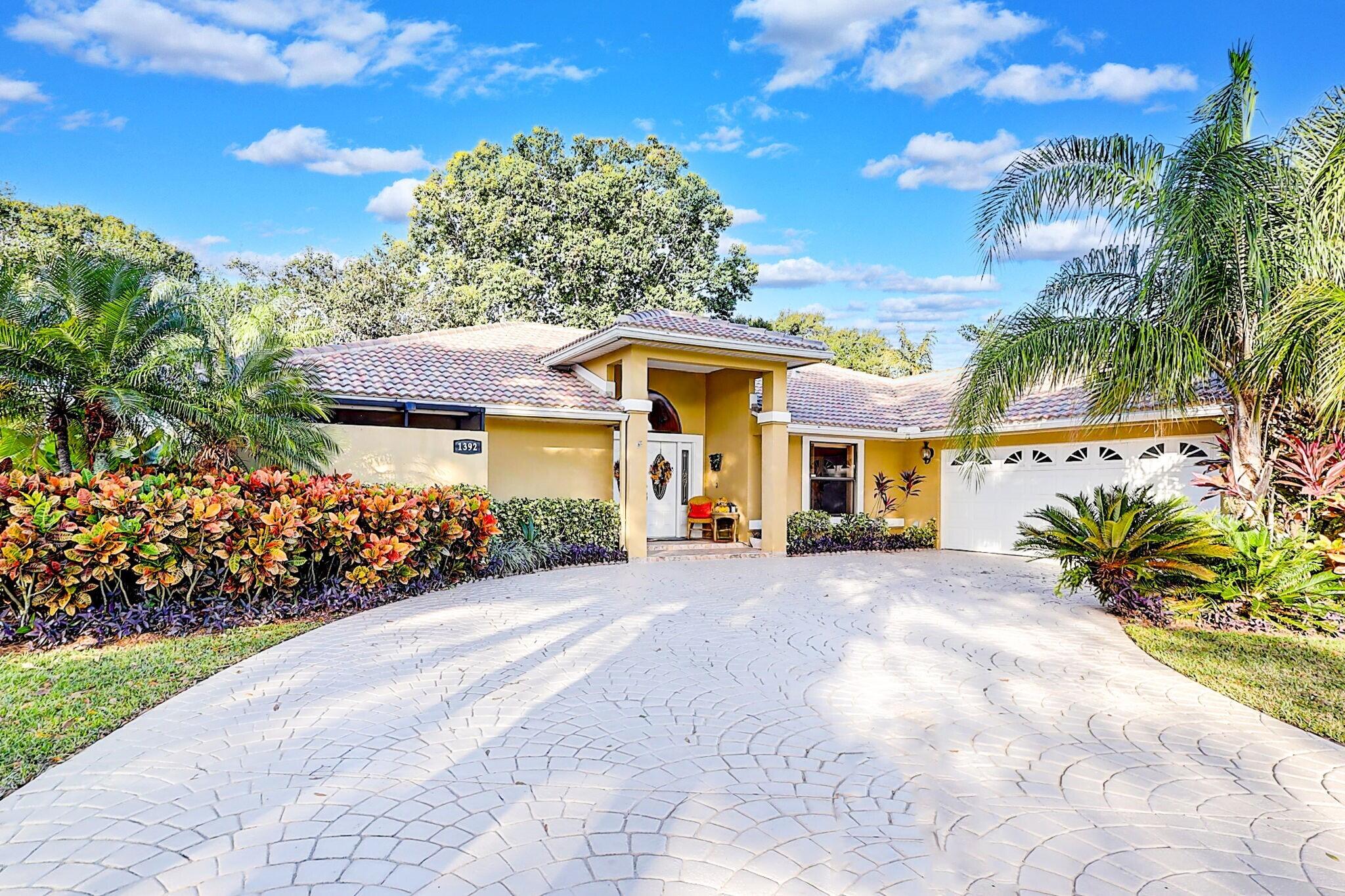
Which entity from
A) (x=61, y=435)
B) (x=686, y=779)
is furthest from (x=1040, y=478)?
(x=61, y=435)

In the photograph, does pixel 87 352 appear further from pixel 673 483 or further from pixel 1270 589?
pixel 1270 589

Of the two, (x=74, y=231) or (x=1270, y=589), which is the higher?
(x=74, y=231)

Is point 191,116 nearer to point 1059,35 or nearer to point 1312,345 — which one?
point 1059,35

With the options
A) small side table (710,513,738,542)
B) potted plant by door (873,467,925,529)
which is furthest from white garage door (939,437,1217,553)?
small side table (710,513,738,542)

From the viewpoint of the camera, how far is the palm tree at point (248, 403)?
10.0m

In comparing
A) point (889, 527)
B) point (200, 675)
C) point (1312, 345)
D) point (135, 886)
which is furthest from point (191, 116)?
point (1312, 345)

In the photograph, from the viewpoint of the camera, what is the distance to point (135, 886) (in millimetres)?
3088

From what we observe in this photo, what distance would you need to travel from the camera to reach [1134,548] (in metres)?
8.86

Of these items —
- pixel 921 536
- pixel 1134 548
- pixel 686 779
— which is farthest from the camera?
pixel 921 536

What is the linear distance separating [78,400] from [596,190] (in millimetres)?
22684

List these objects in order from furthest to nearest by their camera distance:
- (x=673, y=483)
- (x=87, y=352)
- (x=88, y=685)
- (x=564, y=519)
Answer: (x=673, y=483)
(x=564, y=519)
(x=87, y=352)
(x=88, y=685)

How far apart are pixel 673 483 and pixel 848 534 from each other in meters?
4.21

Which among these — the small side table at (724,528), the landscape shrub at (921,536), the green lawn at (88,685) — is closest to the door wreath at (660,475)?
the small side table at (724,528)

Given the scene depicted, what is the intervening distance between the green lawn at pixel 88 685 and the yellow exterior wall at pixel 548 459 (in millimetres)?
6959
